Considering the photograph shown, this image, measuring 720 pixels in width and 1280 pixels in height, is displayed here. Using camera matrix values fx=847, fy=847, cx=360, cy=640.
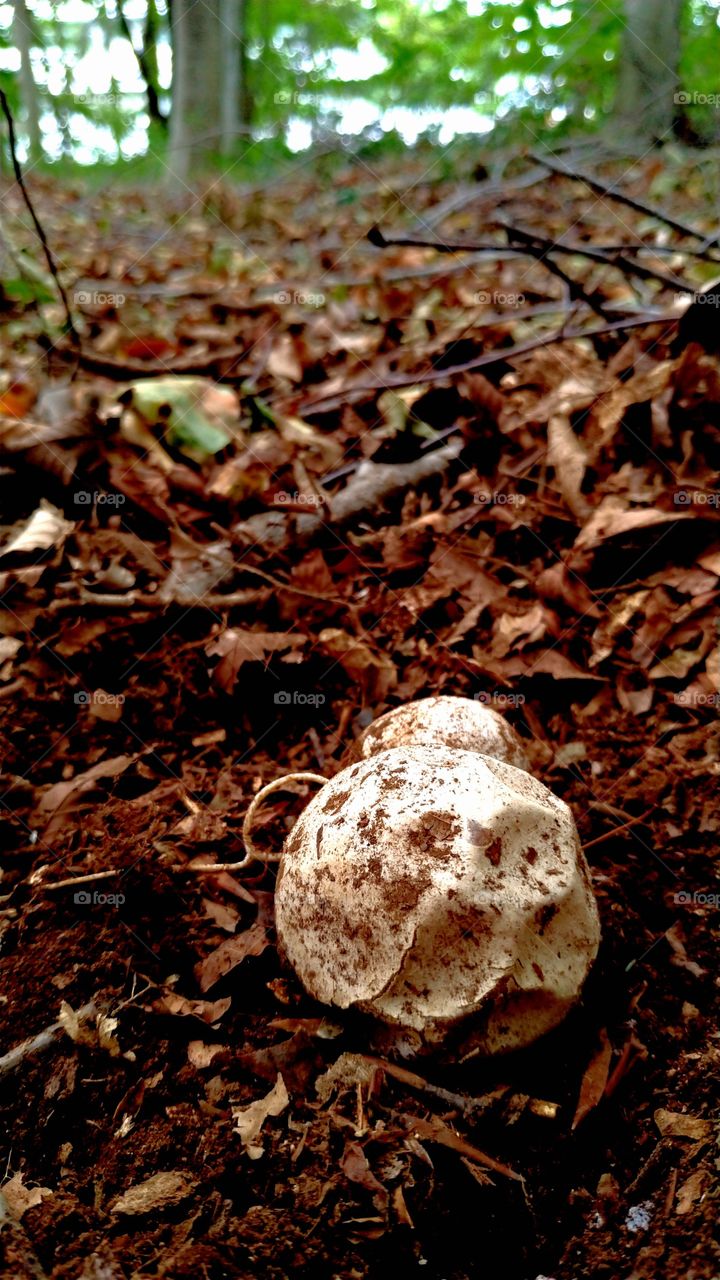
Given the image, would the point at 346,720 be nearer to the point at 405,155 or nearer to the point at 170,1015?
the point at 170,1015

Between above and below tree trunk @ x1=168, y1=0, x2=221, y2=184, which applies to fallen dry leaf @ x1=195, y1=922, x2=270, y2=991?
below

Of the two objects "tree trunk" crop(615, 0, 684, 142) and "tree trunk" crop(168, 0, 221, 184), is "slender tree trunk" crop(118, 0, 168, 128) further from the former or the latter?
"tree trunk" crop(168, 0, 221, 184)

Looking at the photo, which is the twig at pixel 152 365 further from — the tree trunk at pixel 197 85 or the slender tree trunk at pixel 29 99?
the slender tree trunk at pixel 29 99

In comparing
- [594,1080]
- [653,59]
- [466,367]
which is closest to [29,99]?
[653,59]

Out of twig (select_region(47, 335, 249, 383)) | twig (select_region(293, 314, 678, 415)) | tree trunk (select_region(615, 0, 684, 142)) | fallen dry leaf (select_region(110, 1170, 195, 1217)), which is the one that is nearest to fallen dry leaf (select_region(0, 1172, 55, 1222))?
fallen dry leaf (select_region(110, 1170, 195, 1217))

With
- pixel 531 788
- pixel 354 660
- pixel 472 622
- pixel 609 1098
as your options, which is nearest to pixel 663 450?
pixel 472 622

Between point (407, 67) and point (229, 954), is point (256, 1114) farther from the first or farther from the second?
point (407, 67)

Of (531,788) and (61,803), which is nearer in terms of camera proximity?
(531,788)
